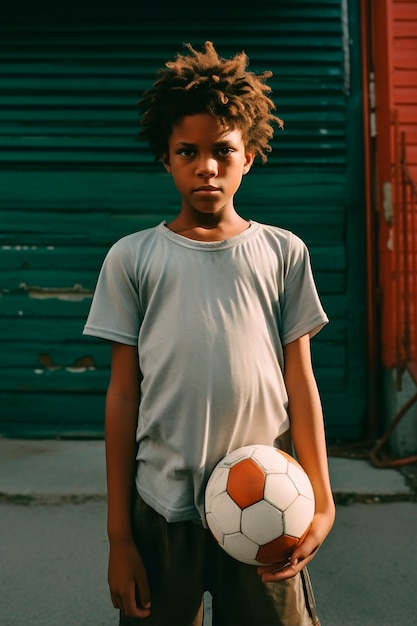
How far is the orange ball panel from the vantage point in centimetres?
156

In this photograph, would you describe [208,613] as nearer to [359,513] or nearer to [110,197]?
[359,513]

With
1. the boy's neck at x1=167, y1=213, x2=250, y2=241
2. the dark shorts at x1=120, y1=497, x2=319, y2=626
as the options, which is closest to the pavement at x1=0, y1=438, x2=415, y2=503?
the dark shorts at x1=120, y1=497, x2=319, y2=626

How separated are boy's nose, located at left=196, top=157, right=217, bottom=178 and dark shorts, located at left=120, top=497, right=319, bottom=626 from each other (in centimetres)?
86

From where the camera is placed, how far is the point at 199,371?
1653 mm

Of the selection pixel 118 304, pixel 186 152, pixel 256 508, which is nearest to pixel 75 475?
pixel 118 304

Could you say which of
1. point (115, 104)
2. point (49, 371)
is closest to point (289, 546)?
point (49, 371)

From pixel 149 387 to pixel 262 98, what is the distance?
0.85 metres

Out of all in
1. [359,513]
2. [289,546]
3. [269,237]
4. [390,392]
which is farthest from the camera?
[390,392]

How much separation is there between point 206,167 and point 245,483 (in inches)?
30.7

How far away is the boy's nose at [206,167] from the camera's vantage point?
1678mm

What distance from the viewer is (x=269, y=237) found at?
5.90 feet

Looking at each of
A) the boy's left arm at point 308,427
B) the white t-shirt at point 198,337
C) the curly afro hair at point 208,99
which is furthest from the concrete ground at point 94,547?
the curly afro hair at point 208,99

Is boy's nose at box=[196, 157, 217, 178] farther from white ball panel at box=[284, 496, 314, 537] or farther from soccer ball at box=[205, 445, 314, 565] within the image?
white ball panel at box=[284, 496, 314, 537]

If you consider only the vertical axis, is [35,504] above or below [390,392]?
below
